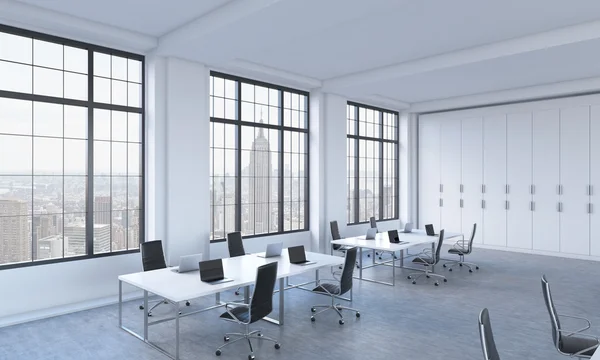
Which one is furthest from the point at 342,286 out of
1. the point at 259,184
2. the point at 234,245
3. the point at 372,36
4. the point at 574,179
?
the point at 574,179

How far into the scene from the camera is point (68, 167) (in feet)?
20.0

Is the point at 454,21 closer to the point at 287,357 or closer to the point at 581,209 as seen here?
the point at 287,357

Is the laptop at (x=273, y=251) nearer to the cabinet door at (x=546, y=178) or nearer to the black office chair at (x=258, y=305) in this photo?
the black office chair at (x=258, y=305)

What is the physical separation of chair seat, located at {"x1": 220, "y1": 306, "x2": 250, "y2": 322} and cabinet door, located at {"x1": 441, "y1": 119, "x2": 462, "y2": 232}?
8837 millimetres

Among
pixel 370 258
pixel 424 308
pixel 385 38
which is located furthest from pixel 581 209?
pixel 385 38

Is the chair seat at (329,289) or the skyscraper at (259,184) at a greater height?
the skyscraper at (259,184)

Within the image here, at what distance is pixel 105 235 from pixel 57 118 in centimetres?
183

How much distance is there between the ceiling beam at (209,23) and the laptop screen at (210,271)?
9.61ft

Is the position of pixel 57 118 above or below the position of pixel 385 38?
below

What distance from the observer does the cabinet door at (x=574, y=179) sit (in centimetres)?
974

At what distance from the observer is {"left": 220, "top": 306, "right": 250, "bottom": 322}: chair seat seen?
4.33 meters

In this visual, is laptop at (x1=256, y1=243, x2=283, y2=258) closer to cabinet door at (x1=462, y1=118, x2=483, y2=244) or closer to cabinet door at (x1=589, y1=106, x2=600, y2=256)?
cabinet door at (x1=462, y1=118, x2=483, y2=244)

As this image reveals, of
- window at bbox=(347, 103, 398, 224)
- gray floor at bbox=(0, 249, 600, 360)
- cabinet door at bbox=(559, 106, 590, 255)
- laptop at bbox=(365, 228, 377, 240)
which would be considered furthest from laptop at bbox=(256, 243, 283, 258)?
cabinet door at bbox=(559, 106, 590, 255)

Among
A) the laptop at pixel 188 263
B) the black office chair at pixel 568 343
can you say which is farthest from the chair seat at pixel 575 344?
the laptop at pixel 188 263
